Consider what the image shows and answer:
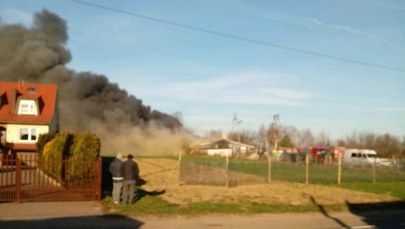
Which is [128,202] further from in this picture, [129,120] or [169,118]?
[169,118]

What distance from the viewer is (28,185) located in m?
19.6

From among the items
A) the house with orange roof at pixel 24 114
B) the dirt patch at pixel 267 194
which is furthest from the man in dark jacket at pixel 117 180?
the house with orange roof at pixel 24 114

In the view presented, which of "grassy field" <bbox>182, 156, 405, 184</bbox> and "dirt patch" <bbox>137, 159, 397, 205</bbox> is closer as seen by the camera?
"dirt patch" <bbox>137, 159, 397, 205</bbox>

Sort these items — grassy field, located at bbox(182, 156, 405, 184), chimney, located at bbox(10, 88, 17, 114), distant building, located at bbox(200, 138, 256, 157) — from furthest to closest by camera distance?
distant building, located at bbox(200, 138, 256, 157) < chimney, located at bbox(10, 88, 17, 114) < grassy field, located at bbox(182, 156, 405, 184)

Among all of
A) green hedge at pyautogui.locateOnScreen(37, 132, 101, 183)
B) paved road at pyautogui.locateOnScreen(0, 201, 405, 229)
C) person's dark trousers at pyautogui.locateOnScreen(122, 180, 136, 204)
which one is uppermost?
green hedge at pyautogui.locateOnScreen(37, 132, 101, 183)

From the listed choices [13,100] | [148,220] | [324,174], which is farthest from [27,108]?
[148,220]

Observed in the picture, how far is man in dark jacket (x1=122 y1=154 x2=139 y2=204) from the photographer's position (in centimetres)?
1691

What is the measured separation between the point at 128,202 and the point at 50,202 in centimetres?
251

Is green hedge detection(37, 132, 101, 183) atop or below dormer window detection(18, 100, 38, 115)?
below

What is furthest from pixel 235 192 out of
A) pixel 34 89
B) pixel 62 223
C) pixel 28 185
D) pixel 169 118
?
pixel 169 118

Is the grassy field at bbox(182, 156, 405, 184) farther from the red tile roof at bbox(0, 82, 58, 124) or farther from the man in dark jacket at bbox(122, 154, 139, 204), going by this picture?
the red tile roof at bbox(0, 82, 58, 124)

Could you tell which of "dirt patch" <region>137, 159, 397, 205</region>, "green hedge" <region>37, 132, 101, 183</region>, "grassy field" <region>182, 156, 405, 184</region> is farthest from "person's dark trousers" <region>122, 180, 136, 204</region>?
"grassy field" <region>182, 156, 405, 184</region>

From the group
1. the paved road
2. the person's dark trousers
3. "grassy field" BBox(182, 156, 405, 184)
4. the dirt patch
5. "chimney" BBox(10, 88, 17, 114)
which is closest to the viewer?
the paved road

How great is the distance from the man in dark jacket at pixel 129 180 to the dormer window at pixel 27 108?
1359 inches
